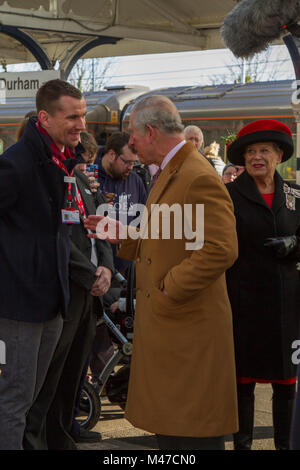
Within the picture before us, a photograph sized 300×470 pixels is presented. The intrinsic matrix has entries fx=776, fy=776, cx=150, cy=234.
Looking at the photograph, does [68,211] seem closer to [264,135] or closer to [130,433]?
[264,135]

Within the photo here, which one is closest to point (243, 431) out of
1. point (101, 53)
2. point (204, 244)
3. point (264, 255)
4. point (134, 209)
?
point (264, 255)

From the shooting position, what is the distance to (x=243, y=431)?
432 centimetres

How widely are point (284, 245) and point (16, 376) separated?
1.56 m

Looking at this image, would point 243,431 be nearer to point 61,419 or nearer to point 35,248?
point 61,419

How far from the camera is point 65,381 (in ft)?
13.9

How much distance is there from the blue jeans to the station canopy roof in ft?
19.5

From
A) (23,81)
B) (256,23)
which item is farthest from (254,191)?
(23,81)

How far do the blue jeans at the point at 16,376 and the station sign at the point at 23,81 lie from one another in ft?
13.8

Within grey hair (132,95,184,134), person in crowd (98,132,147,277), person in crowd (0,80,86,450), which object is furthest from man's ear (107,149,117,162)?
grey hair (132,95,184,134)

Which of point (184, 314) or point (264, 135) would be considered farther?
point (264, 135)

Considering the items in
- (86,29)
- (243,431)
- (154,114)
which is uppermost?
(86,29)

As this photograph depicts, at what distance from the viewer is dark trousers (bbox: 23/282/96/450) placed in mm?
3840

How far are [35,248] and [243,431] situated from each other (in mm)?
1729

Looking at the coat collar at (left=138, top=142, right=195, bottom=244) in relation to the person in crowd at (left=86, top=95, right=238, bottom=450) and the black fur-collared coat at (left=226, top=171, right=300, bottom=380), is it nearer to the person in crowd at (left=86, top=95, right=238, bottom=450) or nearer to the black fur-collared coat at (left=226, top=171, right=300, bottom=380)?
the person in crowd at (left=86, top=95, right=238, bottom=450)
